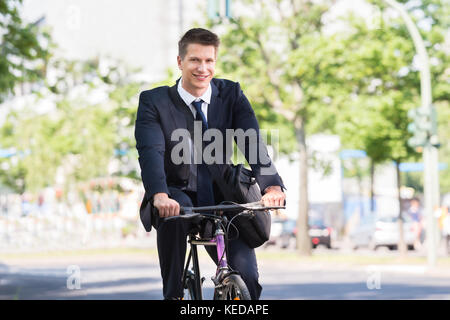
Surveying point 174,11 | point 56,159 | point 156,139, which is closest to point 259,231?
point 156,139

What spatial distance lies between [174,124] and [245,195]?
19.0 inches

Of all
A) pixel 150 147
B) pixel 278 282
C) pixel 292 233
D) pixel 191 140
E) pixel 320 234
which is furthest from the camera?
pixel 292 233

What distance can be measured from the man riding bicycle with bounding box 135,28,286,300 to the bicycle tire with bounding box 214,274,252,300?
0.20 metres

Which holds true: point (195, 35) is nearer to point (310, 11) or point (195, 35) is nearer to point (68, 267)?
point (68, 267)

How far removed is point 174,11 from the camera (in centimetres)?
9075

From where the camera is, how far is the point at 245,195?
4.05 metres

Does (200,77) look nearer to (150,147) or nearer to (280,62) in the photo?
(150,147)

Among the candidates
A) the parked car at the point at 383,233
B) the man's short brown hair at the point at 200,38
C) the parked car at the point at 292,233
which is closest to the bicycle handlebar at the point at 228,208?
the man's short brown hair at the point at 200,38

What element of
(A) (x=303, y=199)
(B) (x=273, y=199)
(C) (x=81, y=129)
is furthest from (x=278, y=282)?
(C) (x=81, y=129)

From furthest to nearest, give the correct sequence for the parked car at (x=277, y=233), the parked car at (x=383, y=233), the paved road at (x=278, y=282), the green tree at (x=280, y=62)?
the parked car at (x=277, y=233)
the parked car at (x=383, y=233)
the green tree at (x=280, y=62)
the paved road at (x=278, y=282)

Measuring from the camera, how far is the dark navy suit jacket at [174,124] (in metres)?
4.00

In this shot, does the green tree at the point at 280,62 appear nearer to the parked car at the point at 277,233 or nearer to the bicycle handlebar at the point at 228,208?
the parked car at the point at 277,233

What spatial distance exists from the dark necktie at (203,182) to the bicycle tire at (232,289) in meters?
0.45

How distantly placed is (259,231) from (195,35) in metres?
0.95
